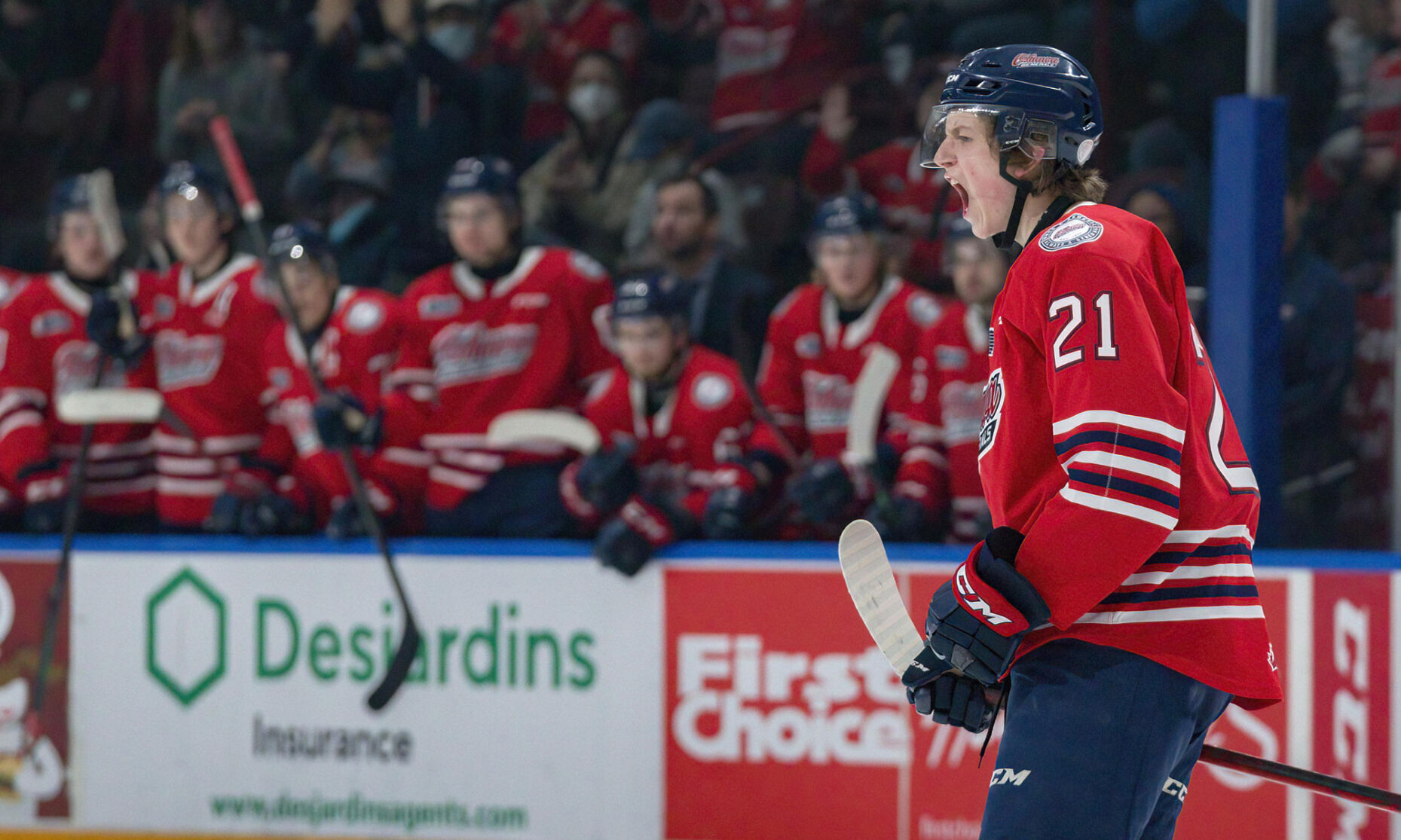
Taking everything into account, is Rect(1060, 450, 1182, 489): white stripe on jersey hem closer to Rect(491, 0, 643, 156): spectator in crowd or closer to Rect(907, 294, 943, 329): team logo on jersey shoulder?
Rect(907, 294, 943, 329): team logo on jersey shoulder

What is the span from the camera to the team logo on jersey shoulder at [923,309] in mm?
3652

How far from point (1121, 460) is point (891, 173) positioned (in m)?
2.87

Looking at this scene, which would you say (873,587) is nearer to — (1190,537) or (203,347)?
(1190,537)

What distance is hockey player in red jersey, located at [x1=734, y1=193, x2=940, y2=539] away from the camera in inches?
143

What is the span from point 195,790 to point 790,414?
1744 mm

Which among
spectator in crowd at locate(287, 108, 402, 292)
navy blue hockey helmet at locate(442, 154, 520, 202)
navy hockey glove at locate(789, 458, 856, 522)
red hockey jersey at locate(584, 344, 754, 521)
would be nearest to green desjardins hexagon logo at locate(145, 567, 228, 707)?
red hockey jersey at locate(584, 344, 754, 521)

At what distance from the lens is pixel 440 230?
443 cm

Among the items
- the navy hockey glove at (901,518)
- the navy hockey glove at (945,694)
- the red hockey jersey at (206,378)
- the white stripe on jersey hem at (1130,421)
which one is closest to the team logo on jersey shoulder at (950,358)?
the navy hockey glove at (901,518)

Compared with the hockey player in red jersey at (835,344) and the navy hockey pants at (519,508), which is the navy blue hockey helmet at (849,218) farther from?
the navy hockey pants at (519,508)

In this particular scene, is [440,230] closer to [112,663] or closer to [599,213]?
[599,213]

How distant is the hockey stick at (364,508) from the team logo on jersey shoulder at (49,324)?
0.65 metres

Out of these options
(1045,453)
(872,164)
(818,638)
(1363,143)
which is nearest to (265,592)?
(818,638)

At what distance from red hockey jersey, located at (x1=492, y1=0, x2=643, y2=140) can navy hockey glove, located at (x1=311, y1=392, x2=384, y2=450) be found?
1262 millimetres

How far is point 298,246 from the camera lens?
153 inches
